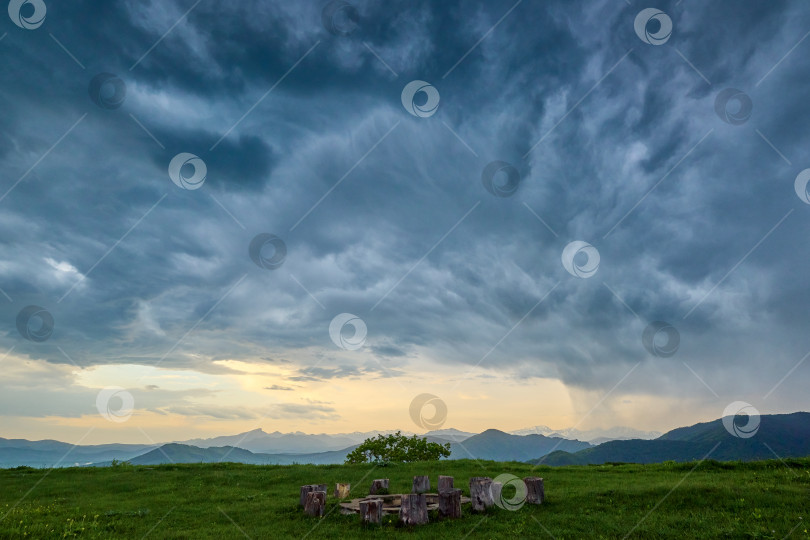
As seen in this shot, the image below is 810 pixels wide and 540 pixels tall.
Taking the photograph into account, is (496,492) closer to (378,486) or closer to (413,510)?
(413,510)

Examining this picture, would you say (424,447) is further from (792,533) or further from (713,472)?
(792,533)

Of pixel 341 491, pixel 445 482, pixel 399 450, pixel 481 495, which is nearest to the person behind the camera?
pixel 481 495

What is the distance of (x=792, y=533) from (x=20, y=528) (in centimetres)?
2466

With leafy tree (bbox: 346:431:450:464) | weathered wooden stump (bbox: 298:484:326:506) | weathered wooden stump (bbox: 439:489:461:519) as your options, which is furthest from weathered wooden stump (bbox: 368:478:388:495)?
leafy tree (bbox: 346:431:450:464)

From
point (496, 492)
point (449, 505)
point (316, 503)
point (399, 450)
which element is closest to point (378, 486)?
point (316, 503)

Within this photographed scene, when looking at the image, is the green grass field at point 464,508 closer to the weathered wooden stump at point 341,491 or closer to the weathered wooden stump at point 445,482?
the weathered wooden stump at point 341,491

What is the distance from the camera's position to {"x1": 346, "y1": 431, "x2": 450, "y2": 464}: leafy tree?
182 feet

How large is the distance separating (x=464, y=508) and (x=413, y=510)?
8.78 feet

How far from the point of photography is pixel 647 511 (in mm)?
15539

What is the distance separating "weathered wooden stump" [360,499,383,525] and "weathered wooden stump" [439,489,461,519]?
7.27 feet

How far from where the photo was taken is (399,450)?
56.0 meters

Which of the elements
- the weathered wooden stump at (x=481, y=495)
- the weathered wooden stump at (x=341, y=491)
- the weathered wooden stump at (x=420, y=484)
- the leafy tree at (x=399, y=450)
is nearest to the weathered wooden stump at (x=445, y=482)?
the weathered wooden stump at (x=420, y=484)

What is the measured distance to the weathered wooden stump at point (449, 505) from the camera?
16562 mm

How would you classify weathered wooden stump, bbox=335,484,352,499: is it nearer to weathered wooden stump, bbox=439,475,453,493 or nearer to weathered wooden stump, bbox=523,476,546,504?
weathered wooden stump, bbox=439,475,453,493
